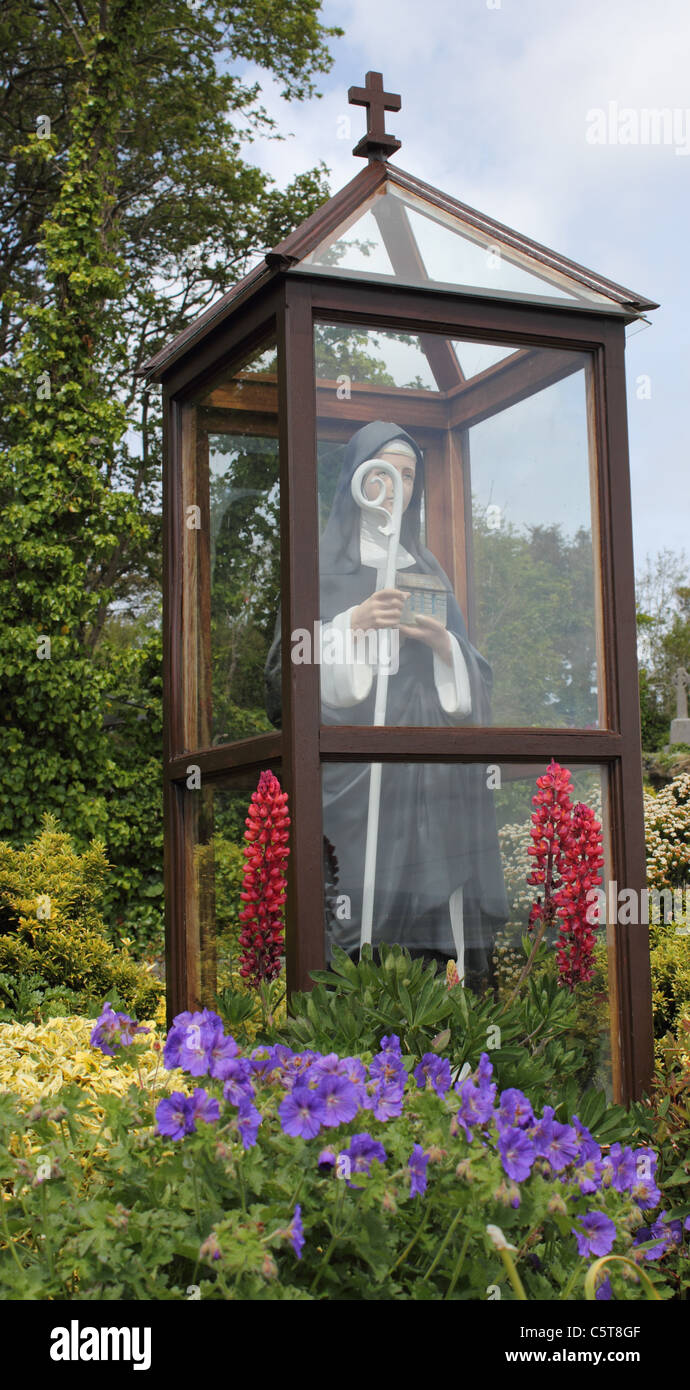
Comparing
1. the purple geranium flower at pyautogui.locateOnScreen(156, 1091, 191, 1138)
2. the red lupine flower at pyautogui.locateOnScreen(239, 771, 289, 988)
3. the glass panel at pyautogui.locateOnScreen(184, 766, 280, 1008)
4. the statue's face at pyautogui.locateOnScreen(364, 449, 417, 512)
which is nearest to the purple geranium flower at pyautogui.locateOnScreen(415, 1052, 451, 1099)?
the purple geranium flower at pyautogui.locateOnScreen(156, 1091, 191, 1138)

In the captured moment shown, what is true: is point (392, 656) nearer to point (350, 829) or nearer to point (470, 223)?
point (350, 829)

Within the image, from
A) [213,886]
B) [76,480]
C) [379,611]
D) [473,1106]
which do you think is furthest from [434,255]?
[76,480]

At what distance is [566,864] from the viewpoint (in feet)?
9.07

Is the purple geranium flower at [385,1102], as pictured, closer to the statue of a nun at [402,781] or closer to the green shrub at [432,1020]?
the green shrub at [432,1020]

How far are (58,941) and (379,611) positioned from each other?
2359mm

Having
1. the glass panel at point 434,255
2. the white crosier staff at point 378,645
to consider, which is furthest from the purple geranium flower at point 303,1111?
the glass panel at point 434,255

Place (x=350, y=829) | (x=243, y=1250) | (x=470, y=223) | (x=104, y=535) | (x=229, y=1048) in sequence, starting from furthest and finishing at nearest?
(x=104, y=535) → (x=470, y=223) → (x=350, y=829) → (x=229, y=1048) → (x=243, y=1250)

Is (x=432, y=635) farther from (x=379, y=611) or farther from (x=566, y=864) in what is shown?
(x=566, y=864)

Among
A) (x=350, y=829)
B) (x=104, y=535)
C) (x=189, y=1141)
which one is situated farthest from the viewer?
(x=104, y=535)

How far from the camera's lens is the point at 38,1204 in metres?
1.63
